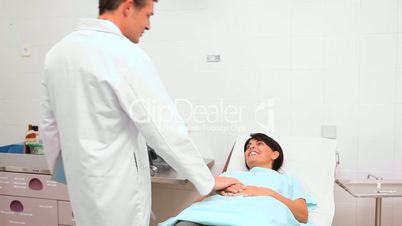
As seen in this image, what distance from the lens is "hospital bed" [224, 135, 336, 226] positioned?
1.95 metres

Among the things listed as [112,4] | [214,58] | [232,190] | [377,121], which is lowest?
[232,190]

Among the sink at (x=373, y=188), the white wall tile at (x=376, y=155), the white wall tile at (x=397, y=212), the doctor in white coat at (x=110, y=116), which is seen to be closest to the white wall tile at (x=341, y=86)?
the white wall tile at (x=376, y=155)

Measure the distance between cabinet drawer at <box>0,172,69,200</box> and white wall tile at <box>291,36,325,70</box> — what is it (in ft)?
5.50

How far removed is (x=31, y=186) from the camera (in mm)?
2385

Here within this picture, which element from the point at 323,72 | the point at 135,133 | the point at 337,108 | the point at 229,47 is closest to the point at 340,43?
the point at 323,72

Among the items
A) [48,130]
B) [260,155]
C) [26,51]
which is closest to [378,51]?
[260,155]

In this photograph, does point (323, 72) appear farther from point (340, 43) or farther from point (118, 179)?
point (118, 179)

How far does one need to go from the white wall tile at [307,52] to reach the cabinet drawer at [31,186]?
1.67 meters

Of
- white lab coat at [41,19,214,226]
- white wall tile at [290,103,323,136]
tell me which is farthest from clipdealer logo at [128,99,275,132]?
white lab coat at [41,19,214,226]

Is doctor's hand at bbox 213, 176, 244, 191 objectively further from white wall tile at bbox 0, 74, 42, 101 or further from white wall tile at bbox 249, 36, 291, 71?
white wall tile at bbox 0, 74, 42, 101

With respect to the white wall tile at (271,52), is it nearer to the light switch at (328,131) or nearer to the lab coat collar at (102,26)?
the light switch at (328,131)

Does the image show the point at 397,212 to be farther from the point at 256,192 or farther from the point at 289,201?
the point at 256,192

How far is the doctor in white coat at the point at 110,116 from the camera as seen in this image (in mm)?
1197

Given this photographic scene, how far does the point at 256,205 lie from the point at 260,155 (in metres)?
0.67
